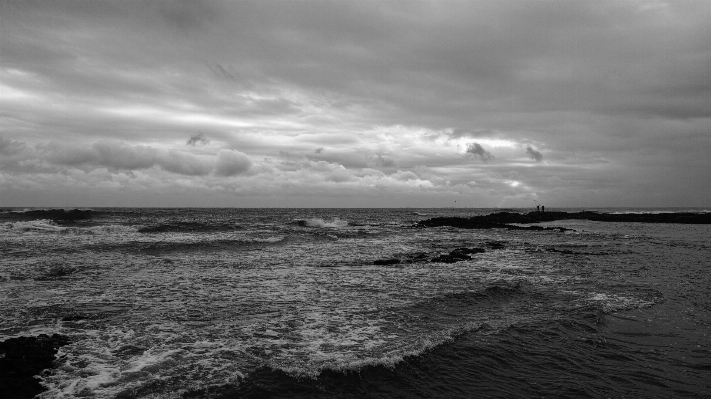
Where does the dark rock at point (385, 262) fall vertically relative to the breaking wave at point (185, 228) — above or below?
below

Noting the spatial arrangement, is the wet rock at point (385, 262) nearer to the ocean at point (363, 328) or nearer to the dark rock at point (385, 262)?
the dark rock at point (385, 262)

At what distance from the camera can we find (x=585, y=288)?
17.2m

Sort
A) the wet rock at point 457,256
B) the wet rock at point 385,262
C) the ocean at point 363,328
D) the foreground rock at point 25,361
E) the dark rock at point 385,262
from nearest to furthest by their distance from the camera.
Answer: the foreground rock at point 25,361
the ocean at point 363,328
the wet rock at point 385,262
the dark rock at point 385,262
the wet rock at point 457,256

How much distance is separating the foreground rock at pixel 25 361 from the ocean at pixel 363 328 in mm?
245

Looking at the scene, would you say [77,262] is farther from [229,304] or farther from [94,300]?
[229,304]

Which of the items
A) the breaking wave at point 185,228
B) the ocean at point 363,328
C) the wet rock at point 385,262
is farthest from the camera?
the breaking wave at point 185,228

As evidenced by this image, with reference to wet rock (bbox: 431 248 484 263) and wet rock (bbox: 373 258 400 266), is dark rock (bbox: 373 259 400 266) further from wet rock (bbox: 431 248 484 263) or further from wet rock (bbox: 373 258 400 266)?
wet rock (bbox: 431 248 484 263)

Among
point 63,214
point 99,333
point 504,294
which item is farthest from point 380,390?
point 63,214

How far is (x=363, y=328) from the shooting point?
11.7 m

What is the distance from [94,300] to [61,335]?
168 inches

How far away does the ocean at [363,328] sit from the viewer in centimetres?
808

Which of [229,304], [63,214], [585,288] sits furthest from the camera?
[63,214]

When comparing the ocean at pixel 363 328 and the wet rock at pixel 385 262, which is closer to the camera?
the ocean at pixel 363 328

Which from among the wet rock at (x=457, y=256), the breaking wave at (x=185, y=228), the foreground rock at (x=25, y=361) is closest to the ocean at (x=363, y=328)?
the foreground rock at (x=25, y=361)
